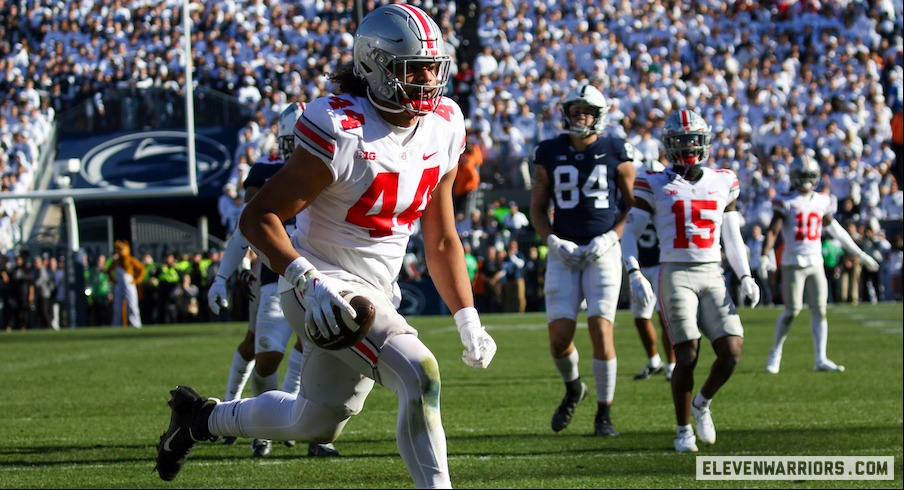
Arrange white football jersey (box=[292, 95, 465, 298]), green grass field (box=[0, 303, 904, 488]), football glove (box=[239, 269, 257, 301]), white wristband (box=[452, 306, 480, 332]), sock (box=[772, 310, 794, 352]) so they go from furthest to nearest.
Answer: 1. sock (box=[772, 310, 794, 352])
2. football glove (box=[239, 269, 257, 301])
3. green grass field (box=[0, 303, 904, 488])
4. white wristband (box=[452, 306, 480, 332])
5. white football jersey (box=[292, 95, 465, 298])

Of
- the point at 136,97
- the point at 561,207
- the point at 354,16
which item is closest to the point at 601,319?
the point at 561,207

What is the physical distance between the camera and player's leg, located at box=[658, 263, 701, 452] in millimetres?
7012

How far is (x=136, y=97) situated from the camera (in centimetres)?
1609

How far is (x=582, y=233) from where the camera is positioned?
789 centimetres

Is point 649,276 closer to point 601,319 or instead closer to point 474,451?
point 601,319

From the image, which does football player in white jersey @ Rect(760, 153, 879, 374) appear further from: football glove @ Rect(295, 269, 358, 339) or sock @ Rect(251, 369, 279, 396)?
football glove @ Rect(295, 269, 358, 339)

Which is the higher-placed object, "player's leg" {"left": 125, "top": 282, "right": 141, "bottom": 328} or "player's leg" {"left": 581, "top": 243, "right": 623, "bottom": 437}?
"player's leg" {"left": 581, "top": 243, "right": 623, "bottom": 437}

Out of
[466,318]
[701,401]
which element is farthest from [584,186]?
[466,318]

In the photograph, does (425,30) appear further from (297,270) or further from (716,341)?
(716,341)

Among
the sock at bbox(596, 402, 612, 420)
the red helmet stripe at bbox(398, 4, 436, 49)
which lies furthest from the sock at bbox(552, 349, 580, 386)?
the red helmet stripe at bbox(398, 4, 436, 49)

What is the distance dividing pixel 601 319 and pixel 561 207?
0.74m

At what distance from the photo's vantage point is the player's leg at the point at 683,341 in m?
7.01

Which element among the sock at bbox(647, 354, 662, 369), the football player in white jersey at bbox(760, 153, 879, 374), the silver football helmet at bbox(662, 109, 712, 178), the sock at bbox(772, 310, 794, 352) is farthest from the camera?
the football player in white jersey at bbox(760, 153, 879, 374)

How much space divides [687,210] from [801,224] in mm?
4802
